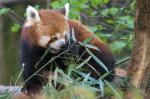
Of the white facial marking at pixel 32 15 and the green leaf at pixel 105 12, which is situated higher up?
the white facial marking at pixel 32 15

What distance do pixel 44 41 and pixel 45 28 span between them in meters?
0.12

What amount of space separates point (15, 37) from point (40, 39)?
5017 millimetres

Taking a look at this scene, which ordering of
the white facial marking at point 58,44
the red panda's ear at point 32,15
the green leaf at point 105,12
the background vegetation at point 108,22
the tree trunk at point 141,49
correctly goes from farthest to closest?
the green leaf at point 105,12, the background vegetation at point 108,22, the red panda's ear at point 32,15, the white facial marking at point 58,44, the tree trunk at point 141,49

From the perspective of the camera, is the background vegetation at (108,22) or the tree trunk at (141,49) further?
the background vegetation at (108,22)

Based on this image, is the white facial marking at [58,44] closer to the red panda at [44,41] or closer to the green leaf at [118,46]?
the red panda at [44,41]

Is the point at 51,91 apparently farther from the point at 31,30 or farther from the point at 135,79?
the point at 31,30

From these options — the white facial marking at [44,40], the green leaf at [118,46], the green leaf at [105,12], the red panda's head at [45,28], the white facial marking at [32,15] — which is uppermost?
the white facial marking at [32,15]

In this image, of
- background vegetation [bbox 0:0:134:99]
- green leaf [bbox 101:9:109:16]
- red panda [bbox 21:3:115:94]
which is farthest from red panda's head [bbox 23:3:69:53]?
green leaf [bbox 101:9:109:16]

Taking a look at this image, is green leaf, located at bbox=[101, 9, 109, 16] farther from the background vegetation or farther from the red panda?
the red panda

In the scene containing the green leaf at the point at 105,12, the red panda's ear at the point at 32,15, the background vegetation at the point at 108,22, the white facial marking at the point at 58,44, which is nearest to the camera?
the white facial marking at the point at 58,44

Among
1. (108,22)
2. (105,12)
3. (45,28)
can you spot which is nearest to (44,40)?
(45,28)

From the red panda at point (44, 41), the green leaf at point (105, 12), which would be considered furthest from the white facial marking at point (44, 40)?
the green leaf at point (105, 12)

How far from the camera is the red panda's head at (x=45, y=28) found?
4.41 meters

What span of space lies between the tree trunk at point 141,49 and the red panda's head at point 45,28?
85cm
